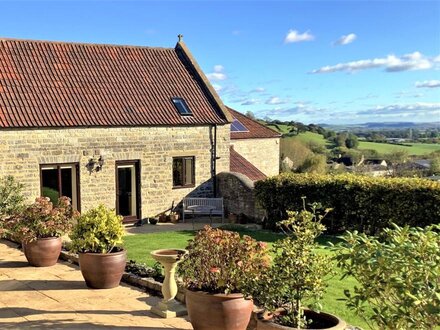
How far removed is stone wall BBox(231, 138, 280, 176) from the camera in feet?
91.2

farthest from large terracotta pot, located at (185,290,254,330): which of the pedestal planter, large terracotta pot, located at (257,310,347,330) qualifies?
the pedestal planter

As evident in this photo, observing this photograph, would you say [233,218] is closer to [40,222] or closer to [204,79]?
[204,79]

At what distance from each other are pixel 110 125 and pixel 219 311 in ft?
41.3

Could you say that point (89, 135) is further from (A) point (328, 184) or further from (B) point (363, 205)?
(B) point (363, 205)

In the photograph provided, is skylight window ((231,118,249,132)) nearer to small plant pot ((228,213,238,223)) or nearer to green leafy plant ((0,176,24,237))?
small plant pot ((228,213,238,223))

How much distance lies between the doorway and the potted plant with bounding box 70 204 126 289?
31.3ft

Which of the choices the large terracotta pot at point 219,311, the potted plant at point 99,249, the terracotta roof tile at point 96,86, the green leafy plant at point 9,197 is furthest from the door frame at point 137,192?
the large terracotta pot at point 219,311

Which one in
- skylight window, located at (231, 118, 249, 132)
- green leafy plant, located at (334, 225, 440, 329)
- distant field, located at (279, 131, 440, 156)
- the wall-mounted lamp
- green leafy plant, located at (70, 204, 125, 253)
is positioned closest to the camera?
green leafy plant, located at (334, 225, 440, 329)

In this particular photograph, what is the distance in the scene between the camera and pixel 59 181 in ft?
55.4

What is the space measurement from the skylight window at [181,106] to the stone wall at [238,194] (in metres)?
2.92

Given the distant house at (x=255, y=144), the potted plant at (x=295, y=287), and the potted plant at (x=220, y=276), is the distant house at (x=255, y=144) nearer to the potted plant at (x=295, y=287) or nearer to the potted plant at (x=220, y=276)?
the potted plant at (x=220, y=276)

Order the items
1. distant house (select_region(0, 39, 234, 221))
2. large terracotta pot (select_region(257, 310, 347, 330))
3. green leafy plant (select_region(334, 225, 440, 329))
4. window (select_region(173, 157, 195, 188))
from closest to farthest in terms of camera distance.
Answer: green leafy plant (select_region(334, 225, 440, 329))
large terracotta pot (select_region(257, 310, 347, 330))
distant house (select_region(0, 39, 234, 221))
window (select_region(173, 157, 195, 188))

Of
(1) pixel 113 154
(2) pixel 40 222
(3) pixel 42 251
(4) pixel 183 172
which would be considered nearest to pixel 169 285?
(3) pixel 42 251

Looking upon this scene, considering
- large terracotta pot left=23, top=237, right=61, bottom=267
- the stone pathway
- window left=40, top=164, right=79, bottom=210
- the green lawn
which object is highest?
window left=40, top=164, right=79, bottom=210
